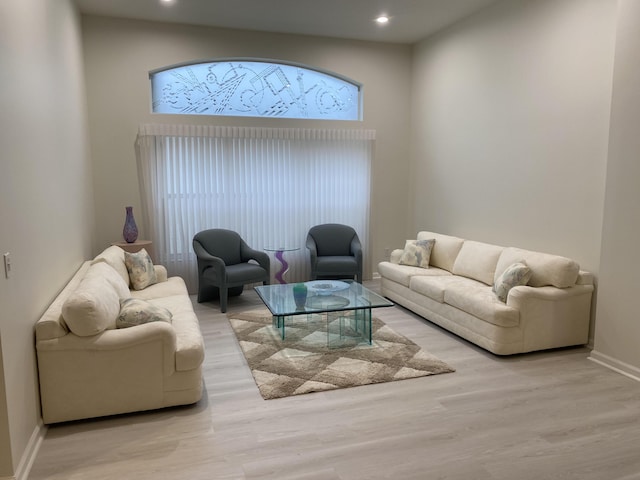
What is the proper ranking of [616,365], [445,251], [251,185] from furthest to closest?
[251,185] → [445,251] → [616,365]

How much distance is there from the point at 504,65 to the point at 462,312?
8.84ft

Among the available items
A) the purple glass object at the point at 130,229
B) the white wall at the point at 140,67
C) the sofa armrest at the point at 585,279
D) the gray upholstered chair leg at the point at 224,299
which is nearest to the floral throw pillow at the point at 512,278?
the sofa armrest at the point at 585,279

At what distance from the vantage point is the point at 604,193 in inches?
149

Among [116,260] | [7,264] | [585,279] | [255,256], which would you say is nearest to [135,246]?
[116,260]

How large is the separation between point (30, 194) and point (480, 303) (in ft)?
11.2

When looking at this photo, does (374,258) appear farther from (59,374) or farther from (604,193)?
(59,374)

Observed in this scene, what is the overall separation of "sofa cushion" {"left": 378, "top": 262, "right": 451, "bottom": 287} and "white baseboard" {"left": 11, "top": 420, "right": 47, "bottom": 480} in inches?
142

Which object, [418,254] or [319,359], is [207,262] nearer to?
[319,359]

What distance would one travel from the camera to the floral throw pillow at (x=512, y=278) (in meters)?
3.93

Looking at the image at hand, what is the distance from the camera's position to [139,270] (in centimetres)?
454

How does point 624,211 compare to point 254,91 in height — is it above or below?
below

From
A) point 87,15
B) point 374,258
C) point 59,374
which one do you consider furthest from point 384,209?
point 59,374

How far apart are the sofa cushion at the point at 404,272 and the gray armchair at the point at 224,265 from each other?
1425mm

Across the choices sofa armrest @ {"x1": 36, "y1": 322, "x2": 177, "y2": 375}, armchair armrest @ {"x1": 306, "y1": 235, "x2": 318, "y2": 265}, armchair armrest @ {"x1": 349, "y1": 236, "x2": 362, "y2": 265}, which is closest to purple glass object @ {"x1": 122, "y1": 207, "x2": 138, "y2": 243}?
armchair armrest @ {"x1": 306, "y1": 235, "x2": 318, "y2": 265}
